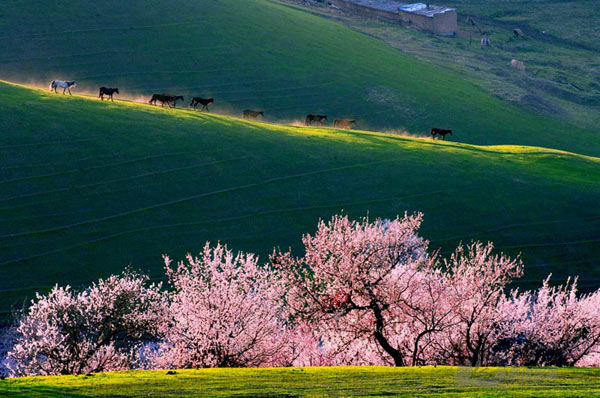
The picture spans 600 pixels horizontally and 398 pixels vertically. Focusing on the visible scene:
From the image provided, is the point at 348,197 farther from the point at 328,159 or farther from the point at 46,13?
the point at 46,13

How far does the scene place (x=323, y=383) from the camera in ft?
73.9

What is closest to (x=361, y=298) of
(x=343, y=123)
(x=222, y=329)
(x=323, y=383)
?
(x=222, y=329)

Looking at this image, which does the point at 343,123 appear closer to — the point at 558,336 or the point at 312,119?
the point at 312,119

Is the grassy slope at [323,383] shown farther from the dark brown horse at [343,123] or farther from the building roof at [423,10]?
the building roof at [423,10]

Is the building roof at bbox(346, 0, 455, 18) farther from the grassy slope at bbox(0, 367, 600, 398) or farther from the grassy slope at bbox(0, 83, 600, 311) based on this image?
the grassy slope at bbox(0, 367, 600, 398)

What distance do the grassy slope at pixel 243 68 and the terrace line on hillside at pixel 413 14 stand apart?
43726 mm

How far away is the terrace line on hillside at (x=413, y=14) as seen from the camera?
159500 millimetres

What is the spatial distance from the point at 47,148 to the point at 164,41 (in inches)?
2036

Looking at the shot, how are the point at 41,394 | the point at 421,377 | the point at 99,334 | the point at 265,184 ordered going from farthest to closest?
the point at 265,184
the point at 99,334
the point at 421,377
the point at 41,394

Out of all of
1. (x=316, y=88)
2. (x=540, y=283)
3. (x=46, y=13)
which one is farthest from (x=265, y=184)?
(x=46, y=13)

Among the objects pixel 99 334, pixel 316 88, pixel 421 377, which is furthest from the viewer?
pixel 316 88

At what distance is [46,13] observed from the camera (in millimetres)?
101875

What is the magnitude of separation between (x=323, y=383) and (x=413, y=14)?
148 metres

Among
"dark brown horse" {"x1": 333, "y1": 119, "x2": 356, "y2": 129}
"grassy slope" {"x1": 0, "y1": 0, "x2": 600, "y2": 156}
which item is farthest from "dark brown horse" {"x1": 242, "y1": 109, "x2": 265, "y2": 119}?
"dark brown horse" {"x1": 333, "y1": 119, "x2": 356, "y2": 129}
